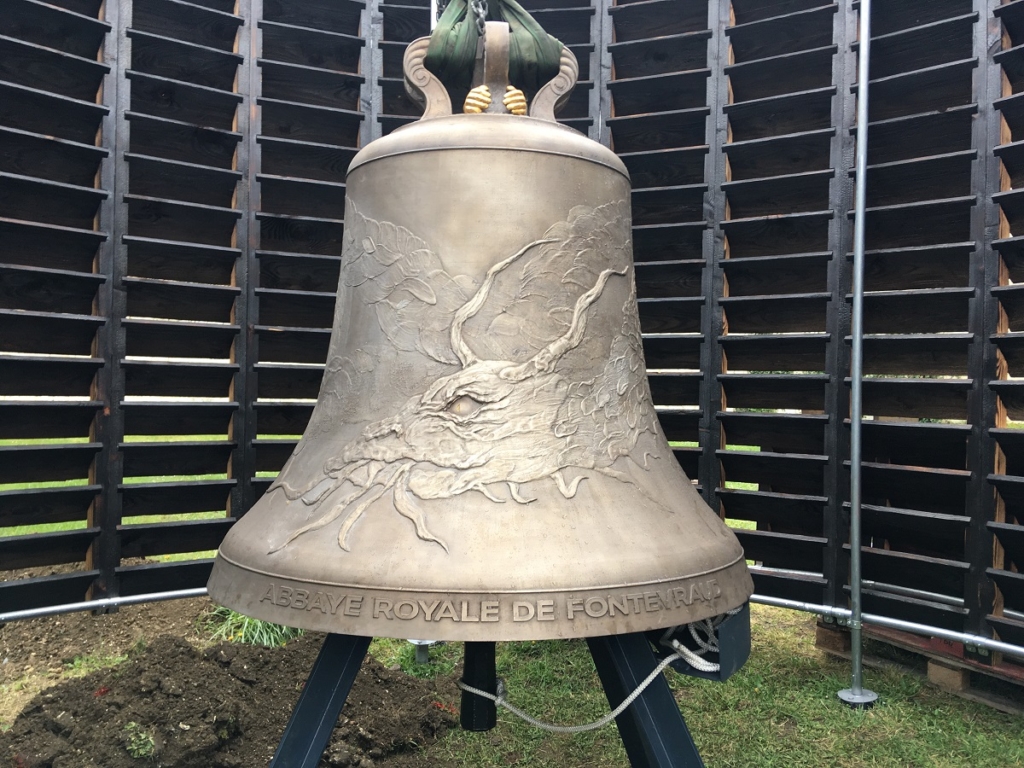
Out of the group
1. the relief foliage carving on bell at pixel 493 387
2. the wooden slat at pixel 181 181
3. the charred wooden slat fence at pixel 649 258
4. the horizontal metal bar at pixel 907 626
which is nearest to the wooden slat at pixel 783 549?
the charred wooden slat fence at pixel 649 258

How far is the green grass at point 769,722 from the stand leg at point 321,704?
1.51m

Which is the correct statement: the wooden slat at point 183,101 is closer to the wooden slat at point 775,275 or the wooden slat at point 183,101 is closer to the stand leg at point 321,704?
the wooden slat at point 775,275

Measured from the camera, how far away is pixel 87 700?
A: 2801 mm

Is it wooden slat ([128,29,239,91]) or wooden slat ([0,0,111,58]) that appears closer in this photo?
wooden slat ([0,0,111,58])

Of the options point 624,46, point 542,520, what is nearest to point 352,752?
point 542,520

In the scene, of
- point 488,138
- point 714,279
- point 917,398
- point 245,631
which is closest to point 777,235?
point 714,279

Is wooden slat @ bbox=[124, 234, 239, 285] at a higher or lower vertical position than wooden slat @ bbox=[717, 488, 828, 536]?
higher

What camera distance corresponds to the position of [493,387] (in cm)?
172

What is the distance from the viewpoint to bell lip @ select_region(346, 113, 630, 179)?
5.93 feet

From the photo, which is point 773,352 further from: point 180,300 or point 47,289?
point 47,289

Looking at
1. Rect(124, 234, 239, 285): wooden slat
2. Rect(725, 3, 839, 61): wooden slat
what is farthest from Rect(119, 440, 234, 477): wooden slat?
Rect(725, 3, 839, 61): wooden slat

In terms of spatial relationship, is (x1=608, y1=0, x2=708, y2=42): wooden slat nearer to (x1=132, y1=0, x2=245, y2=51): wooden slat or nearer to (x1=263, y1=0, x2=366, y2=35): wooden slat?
(x1=263, y1=0, x2=366, y2=35): wooden slat

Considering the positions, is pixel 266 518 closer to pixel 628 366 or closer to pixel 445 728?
pixel 628 366

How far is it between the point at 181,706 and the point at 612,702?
1.74 metres
